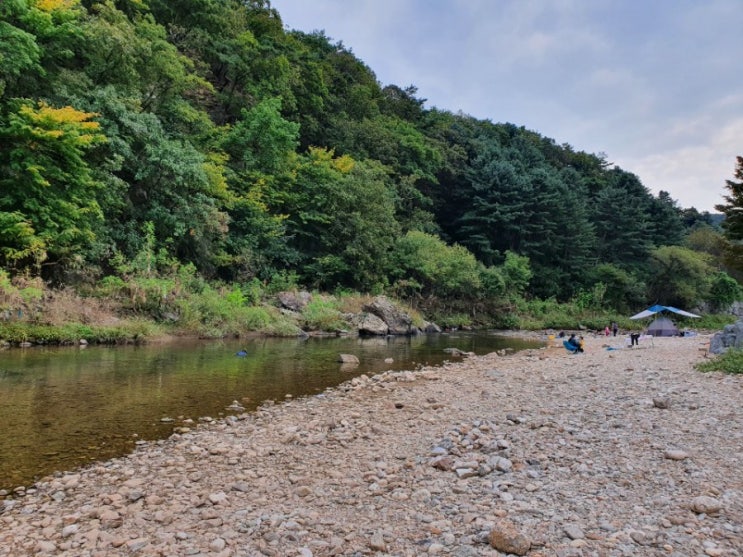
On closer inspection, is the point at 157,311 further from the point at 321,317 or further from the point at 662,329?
the point at 662,329

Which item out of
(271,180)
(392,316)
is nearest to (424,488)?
(392,316)

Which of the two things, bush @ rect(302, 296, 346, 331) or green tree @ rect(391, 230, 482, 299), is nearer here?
bush @ rect(302, 296, 346, 331)

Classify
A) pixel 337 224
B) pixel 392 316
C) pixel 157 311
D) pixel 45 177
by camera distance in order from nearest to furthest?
pixel 45 177
pixel 157 311
pixel 392 316
pixel 337 224

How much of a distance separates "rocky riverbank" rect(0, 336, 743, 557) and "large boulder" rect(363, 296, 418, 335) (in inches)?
745

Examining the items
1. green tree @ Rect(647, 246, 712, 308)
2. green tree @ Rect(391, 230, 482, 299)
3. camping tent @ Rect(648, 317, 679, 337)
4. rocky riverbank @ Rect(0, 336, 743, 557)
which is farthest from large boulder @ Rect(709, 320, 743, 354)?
green tree @ Rect(647, 246, 712, 308)

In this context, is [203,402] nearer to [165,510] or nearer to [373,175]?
[165,510]

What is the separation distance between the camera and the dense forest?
16.6m

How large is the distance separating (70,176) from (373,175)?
19668mm

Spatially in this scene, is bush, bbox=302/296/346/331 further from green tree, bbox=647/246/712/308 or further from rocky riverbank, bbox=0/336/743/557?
green tree, bbox=647/246/712/308

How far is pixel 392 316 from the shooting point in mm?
26188

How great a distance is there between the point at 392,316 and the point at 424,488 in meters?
22.2

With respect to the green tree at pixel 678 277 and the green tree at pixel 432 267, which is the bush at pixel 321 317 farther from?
the green tree at pixel 678 277

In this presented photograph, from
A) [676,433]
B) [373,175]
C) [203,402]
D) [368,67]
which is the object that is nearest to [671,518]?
[676,433]

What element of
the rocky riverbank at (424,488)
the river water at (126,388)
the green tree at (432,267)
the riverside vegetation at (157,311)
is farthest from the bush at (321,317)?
the rocky riverbank at (424,488)
